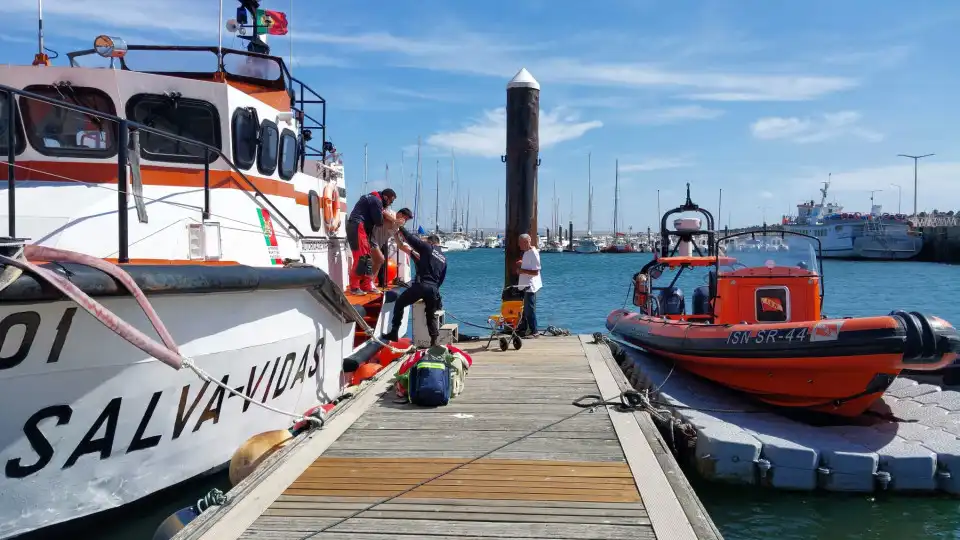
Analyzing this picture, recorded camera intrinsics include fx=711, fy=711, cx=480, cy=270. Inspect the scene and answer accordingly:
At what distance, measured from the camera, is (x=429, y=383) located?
620 cm

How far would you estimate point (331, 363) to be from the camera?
293 inches

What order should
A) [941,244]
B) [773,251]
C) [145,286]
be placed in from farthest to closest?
[941,244]
[773,251]
[145,286]

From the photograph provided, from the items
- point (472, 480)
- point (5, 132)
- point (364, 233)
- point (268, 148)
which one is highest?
point (268, 148)

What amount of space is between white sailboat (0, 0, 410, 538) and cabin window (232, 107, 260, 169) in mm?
17

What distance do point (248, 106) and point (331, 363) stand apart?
2719 mm

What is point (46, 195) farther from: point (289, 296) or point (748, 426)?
point (748, 426)

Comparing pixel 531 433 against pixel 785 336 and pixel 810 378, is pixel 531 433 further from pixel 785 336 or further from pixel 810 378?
pixel 810 378

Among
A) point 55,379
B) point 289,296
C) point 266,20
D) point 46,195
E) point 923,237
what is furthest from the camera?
point 923,237

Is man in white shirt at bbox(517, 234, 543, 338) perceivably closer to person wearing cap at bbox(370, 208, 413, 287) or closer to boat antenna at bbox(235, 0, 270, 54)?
person wearing cap at bbox(370, 208, 413, 287)

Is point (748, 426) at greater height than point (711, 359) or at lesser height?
lesser

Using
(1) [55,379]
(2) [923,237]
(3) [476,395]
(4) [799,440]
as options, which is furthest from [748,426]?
(2) [923,237]

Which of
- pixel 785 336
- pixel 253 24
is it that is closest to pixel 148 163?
pixel 253 24

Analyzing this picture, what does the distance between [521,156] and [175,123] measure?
4880 millimetres

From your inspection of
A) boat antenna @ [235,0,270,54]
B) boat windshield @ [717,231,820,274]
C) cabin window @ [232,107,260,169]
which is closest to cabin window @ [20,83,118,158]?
cabin window @ [232,107,260,169]
